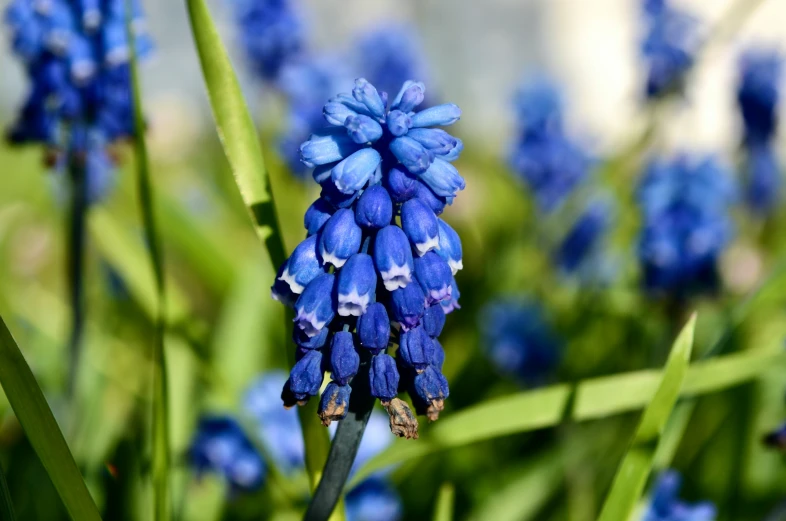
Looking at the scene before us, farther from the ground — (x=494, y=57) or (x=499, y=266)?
(x=494, y=57)

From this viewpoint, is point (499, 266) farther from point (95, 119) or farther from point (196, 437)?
point (95, 119)

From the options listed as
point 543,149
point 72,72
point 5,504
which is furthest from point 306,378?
point 543,149

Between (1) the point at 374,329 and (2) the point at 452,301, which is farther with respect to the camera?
(2) the point at 452,301

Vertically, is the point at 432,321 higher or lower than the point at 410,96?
lower

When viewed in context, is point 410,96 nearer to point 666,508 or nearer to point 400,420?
point 400,420

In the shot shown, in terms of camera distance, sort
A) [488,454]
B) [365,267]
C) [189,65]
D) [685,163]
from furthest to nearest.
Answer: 1. [189,65]
2. [685,163]
3. [488,454]
4. [365,267]

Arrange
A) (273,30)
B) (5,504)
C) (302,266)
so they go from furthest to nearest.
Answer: (273,30), (5,504), (302,266)

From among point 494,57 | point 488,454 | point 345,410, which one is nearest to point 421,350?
point 345,410

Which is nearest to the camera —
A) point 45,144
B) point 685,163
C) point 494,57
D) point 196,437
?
point 45,144
